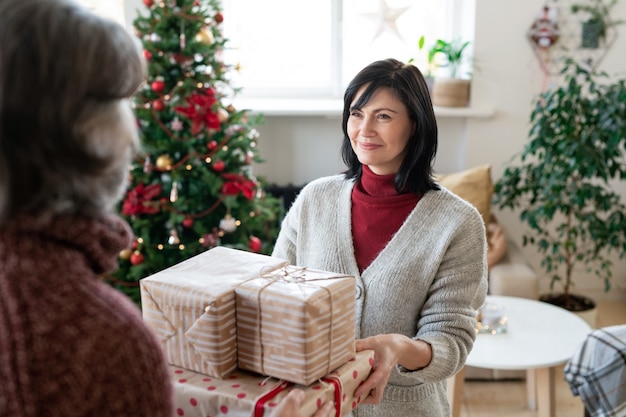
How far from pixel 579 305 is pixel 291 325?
262 centimetres

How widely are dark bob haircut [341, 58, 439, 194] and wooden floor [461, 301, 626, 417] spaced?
5.26 feet

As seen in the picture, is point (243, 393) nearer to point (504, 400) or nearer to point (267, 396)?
point (267, 396)

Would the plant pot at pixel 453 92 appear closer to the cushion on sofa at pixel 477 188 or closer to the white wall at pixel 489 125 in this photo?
the white wall at pixel 489 125

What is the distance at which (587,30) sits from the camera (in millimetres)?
3451

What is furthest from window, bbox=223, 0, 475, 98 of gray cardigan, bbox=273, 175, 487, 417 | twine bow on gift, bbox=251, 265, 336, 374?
twine bow on gift, bbox=251, 265, 336, 374

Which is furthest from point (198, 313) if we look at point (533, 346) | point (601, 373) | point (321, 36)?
point (321, 36)

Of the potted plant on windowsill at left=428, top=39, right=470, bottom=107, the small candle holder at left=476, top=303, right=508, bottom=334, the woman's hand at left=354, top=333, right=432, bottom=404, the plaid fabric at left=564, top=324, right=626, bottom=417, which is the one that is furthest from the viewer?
the potted plant on windowsill at left=428, top=39, right=470, bottom=107

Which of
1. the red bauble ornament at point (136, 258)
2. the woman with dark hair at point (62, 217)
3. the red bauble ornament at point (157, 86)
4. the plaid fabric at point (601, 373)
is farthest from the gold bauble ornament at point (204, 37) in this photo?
the woman with dark hair at point (62, 217)

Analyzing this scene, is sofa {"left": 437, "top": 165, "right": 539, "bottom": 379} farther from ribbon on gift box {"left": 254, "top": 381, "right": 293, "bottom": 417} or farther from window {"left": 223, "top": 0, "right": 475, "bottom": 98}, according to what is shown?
ribbon on gift box {"left": 254, "top": 381, "right": 293, "bottom": 417}

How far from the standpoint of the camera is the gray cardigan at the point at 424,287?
4.34 feet

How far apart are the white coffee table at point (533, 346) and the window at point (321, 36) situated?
1.69 metres

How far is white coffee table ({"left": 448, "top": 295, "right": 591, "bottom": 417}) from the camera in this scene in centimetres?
219

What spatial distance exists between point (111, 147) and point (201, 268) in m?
0.44

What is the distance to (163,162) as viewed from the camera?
270cm
